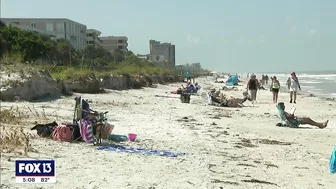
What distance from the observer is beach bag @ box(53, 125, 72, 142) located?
25.8 ft

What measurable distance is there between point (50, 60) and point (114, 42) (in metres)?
92.6

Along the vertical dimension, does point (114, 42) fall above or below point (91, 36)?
below

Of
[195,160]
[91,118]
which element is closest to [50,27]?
[91,118]

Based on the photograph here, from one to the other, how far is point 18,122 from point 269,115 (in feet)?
34.8

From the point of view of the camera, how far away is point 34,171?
197 inches

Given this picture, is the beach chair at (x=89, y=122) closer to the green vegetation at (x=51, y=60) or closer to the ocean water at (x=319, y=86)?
the green vegetation at (x=51, y=60)

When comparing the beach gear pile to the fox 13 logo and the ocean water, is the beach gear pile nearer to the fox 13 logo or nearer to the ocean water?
the fox 13 logo

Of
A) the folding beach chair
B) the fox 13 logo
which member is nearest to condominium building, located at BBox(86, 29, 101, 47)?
the folding beach chair

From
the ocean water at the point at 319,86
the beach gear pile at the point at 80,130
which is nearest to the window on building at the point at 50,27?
the ocean water at the point at 319,86

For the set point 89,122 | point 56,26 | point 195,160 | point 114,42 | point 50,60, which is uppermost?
point 56,26

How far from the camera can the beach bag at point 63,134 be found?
787cm

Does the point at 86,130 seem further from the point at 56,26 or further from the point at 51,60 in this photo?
the point at 56,26

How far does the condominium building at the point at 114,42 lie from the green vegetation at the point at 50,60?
46675mm

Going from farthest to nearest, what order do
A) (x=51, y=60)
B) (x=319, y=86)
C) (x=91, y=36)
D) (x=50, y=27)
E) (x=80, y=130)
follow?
(x=91, y=36) < (x=50, y=27) < (x=51, y=60) < (x=319, y=86) < (x=80, y=130)
